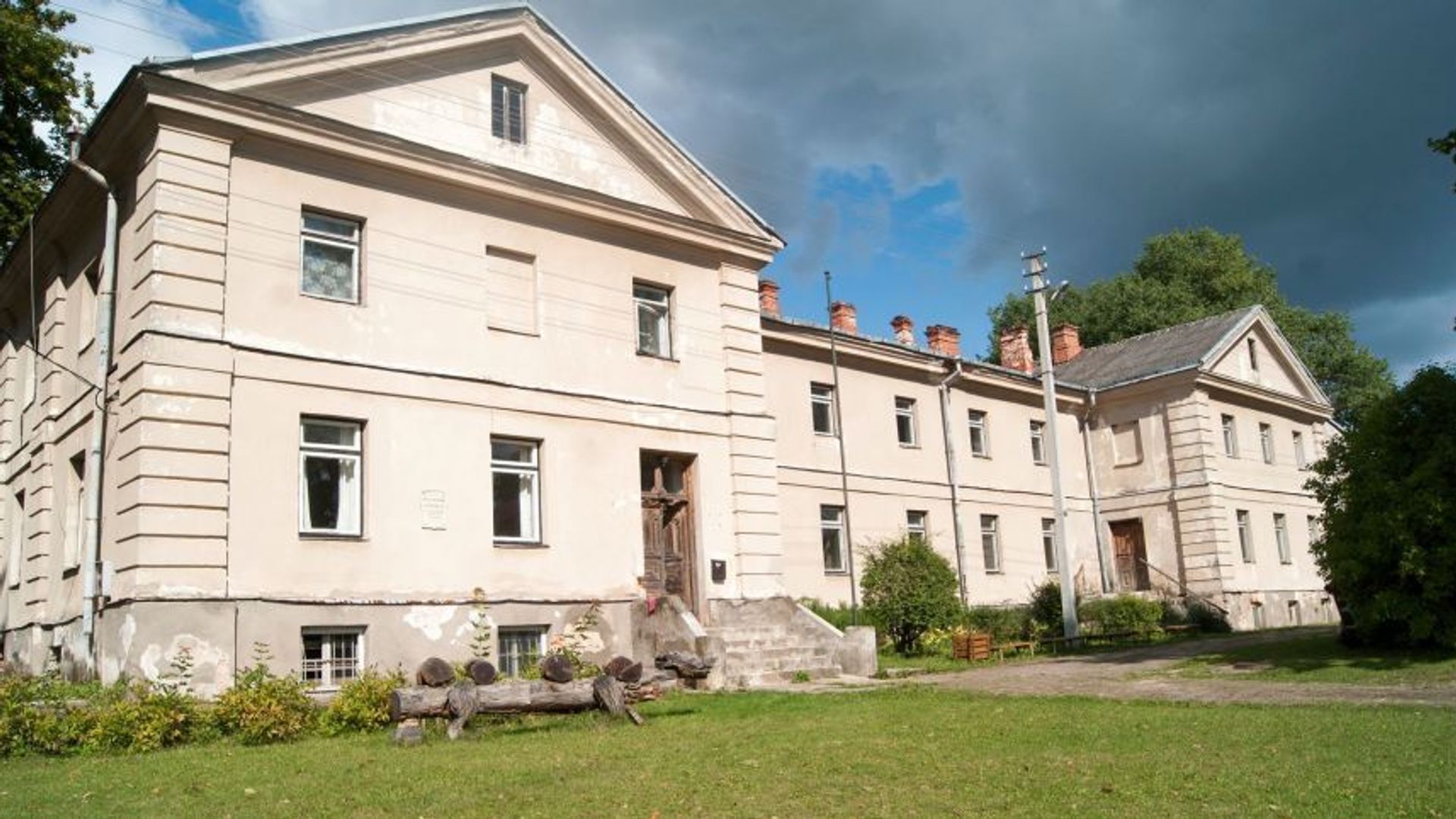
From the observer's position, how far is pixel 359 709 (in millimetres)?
13102

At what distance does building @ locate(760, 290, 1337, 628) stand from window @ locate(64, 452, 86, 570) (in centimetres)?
1339

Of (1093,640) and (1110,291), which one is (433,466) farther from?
(1110,291)

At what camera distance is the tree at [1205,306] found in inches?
1987

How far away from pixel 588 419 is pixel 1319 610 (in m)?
29.7

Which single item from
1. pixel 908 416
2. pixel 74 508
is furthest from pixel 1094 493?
pixel 74 508

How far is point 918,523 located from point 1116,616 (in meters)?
5.37

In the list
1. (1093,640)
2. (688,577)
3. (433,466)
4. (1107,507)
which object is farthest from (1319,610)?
(433,466)

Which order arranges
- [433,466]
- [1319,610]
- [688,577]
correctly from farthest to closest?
1. [1319,610]
2. [688,577]
3. [433,466]

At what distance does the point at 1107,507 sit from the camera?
36031 mm

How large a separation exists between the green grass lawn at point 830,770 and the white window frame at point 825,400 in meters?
14.4

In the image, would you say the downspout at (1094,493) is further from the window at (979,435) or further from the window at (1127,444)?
the window at (979,435)

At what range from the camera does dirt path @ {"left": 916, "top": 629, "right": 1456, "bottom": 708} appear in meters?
14.2

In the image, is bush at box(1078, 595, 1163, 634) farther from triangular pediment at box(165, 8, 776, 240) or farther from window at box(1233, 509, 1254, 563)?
triangular pediment at box(165, 8, 776, 240)

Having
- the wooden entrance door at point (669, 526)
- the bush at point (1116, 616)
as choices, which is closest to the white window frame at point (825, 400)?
the wooden entrance door at point (669, 526)
